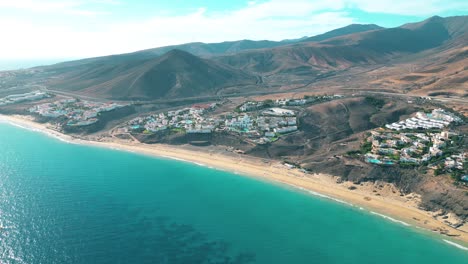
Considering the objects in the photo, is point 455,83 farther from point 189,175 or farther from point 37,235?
point 37,235

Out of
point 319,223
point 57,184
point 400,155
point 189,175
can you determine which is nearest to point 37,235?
point 57,184

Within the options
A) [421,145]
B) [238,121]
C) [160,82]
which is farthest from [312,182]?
[160,82]

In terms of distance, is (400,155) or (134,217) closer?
(134,217)

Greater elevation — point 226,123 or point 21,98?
point 21,98

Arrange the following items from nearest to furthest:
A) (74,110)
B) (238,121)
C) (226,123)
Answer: (226,123)
(238,121)
(74,110)

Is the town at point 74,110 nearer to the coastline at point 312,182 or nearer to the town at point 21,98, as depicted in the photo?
the coastline at point 312,182

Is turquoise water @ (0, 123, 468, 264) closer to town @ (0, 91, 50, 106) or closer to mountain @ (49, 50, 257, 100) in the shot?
mountain @ (49, 50, 257, 100)

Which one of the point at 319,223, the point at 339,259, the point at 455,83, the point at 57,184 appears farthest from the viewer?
the point at 455,83

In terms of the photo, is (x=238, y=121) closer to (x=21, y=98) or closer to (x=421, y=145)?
(x=421, y=145)
